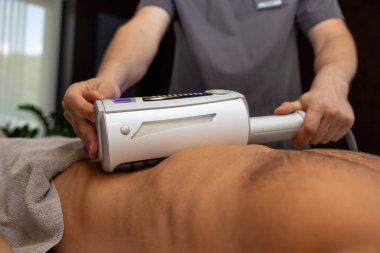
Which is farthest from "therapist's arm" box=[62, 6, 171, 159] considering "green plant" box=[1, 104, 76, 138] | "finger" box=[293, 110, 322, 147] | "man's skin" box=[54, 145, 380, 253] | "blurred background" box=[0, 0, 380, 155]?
"blurred background" box=[0, 0, 380, 155]

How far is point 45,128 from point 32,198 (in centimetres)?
269

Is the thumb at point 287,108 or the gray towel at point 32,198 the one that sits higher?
the thumb at point 287,108

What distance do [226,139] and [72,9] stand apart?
324cm

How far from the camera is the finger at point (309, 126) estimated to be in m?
0.70

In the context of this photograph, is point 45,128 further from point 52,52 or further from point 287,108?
point 287,108

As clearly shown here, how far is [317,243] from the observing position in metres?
0.35

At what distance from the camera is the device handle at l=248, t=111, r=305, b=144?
0.67 meters

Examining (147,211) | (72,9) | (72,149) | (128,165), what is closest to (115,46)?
(72,149)

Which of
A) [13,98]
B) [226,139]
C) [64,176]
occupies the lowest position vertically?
[13,98]

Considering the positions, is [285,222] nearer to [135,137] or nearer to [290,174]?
[290,174]

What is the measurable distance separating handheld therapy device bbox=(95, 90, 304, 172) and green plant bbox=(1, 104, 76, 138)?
1873 mm

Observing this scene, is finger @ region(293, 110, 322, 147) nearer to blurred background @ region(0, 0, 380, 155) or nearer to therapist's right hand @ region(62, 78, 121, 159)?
therapist's right hand @ region(62, 78, 121, 159)

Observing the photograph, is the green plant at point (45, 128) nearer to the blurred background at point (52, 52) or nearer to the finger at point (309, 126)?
the blurred background at point (52, 52)

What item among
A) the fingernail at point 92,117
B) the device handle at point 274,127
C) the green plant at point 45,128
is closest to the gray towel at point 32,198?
the fingernail at point 92,117
